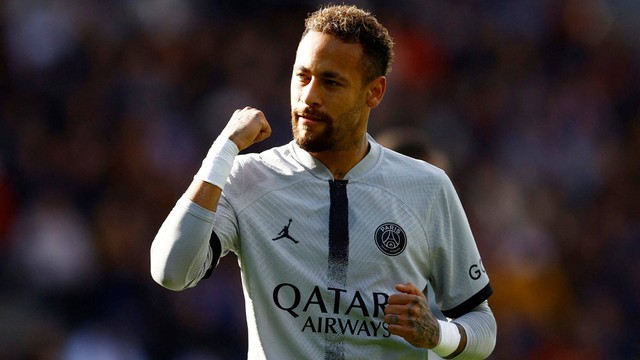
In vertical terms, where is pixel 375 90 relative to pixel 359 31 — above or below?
below

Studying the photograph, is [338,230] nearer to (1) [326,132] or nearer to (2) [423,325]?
(1) [326,132]

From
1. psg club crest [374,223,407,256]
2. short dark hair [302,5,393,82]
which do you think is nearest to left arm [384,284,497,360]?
psg club crest [374,223,407,256]

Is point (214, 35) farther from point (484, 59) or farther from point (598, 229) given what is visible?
point (598, 229)

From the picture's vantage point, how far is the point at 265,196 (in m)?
3.99

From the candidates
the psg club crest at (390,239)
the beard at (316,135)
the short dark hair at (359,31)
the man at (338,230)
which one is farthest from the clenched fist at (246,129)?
the psg club crest at (390,239)

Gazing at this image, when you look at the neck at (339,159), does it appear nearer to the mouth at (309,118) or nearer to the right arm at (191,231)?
the mouth at (309,118)

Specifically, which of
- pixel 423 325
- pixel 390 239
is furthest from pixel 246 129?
pixel 423 325

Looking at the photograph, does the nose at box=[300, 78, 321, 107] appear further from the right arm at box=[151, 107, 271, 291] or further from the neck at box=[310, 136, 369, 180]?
the right arm at box=[151, 107, 271, 291]

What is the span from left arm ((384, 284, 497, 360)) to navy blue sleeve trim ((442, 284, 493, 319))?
0.02m

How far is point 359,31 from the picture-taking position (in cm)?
403

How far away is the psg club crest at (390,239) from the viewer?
4.01 metres

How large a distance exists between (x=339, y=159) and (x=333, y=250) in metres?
0.36

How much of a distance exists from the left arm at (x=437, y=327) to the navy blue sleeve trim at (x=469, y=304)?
0.9 inches

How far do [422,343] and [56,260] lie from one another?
5426 mm
